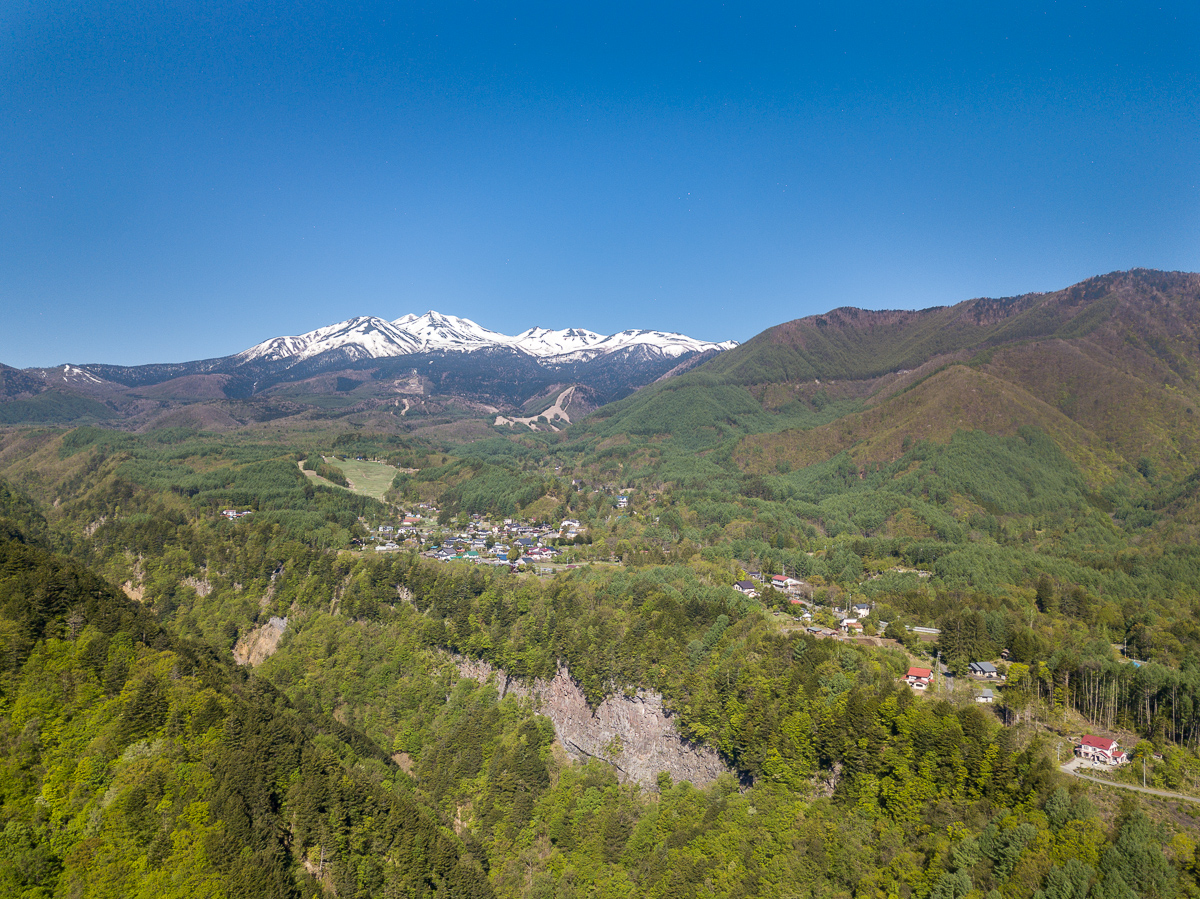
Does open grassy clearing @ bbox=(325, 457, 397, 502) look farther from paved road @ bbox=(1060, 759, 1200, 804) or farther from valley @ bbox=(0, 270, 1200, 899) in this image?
paved road @ bbox=(1060, 759, 1200, 804)

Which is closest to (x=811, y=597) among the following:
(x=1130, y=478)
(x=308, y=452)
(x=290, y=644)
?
(x=290, y=644)

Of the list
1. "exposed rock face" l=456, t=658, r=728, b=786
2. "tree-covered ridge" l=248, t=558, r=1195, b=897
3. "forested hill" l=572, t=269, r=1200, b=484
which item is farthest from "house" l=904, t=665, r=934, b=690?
"forested hill" l=572, t=269, r=1200, b=484

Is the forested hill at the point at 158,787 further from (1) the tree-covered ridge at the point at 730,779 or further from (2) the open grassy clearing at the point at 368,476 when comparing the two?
(2) the open grassy clearing at the point at 368,476

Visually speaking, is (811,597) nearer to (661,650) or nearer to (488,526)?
(661,650)

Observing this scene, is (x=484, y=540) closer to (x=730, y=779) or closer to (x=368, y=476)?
(x=730, y=779)

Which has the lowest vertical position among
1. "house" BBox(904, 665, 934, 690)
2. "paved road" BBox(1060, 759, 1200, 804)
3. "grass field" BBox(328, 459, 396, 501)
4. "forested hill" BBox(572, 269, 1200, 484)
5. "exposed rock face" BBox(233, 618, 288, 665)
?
"exposed rock face" BBox(233, 618, 288, 665)
